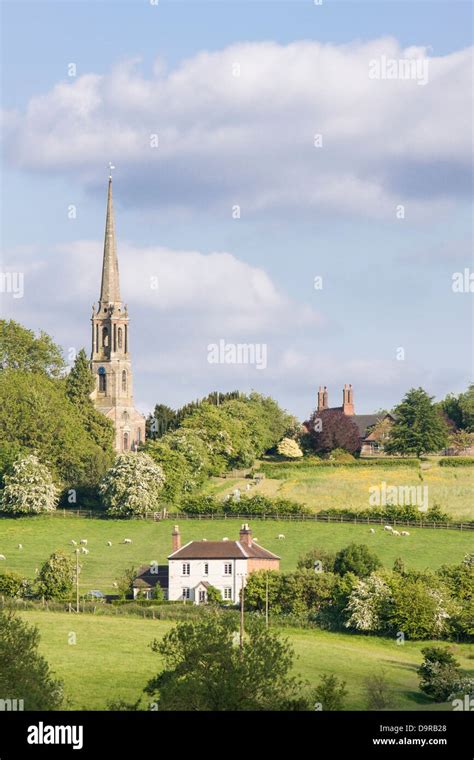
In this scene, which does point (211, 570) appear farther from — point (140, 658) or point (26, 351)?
point (26, 351)

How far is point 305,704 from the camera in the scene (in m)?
58.2

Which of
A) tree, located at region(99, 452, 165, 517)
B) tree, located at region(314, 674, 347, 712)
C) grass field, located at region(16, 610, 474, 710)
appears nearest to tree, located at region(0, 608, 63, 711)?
grass field, located at region(16, 610, 474, 710)

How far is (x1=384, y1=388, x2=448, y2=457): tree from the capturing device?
140 meters

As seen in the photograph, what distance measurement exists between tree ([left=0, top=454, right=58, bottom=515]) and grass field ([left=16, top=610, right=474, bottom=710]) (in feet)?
90.6

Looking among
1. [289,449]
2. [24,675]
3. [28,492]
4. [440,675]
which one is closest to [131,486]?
[28,492]

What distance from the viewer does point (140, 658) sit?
76.2 meters

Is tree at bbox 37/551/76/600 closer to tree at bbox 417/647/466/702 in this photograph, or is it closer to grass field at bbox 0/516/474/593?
grass field at bbox 0/516/474/593

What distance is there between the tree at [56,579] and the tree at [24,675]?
26.2 meters

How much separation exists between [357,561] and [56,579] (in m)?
16.8

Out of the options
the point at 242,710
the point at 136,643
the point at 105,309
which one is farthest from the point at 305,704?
the point at 105,309

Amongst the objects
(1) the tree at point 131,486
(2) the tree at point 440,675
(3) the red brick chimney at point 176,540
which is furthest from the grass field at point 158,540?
(2) the tree at point 440,675

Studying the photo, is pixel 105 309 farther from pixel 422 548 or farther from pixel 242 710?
pixel 242 710
